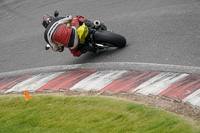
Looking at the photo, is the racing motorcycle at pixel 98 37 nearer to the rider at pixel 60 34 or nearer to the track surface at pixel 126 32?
the rider at pixel 60 34

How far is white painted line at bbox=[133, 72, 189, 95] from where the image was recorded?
22.0 ft

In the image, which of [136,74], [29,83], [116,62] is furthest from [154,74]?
[29,83]

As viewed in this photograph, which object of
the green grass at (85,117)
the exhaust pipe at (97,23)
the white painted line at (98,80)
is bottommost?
the green grass at (85,117)

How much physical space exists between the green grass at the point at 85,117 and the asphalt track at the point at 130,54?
584 mm

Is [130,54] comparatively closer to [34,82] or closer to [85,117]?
[34,82]

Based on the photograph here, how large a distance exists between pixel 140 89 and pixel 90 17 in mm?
5495

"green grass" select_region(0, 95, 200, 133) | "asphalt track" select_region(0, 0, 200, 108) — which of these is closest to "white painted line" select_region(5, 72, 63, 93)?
"asphalt track" select_region(0, 0, 200, 108)

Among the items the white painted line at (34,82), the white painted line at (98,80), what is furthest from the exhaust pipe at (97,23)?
the white painted line at (34,82)

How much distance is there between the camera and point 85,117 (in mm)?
6188

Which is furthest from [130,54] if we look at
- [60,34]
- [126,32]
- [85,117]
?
[85,117]

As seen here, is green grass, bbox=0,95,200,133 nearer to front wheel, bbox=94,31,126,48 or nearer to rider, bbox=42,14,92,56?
rider, bbox=42,14,92,56

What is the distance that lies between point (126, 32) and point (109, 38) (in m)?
1.33

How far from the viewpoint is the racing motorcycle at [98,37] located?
8.80 meters

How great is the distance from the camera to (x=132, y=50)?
8852 millimetres
